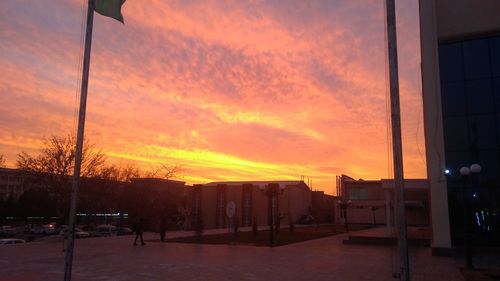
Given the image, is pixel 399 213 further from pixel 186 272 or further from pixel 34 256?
pixel 34 256

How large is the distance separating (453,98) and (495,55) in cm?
318

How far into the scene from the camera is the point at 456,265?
17.8 meters

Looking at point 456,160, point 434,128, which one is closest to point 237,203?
Result: point 456,160

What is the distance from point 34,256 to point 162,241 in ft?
34.3

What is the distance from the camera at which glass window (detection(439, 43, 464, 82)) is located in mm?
24219

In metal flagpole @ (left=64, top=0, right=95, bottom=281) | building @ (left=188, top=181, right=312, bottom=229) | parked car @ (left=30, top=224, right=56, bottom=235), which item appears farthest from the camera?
building @ (left=188, top=181, right=312, bottom=229)

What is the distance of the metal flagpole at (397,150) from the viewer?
27.2 ft

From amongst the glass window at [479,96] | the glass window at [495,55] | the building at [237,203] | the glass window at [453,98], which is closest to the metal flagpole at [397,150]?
the glass window at [453,98]

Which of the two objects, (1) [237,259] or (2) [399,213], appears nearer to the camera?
(2) [399,213]

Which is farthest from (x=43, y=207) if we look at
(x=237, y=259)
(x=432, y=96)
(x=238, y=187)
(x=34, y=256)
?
(x=432, y=96)

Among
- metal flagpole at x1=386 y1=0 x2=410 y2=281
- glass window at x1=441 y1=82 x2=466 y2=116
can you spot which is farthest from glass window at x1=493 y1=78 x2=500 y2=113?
metal flagpole at x1=386 y1=0 x2=410 y2=281

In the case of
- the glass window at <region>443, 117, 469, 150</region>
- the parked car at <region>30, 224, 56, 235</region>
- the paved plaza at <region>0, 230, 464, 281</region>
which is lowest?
the parked car at <region>30, 224, 56, 235</region>

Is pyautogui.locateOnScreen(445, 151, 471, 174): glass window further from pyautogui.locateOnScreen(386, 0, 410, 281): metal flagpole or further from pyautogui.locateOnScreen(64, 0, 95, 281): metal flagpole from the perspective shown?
pyautogui.locateOnScreen(64, 0, 95, 281): metal flagpole

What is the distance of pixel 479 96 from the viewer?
23594 mm
